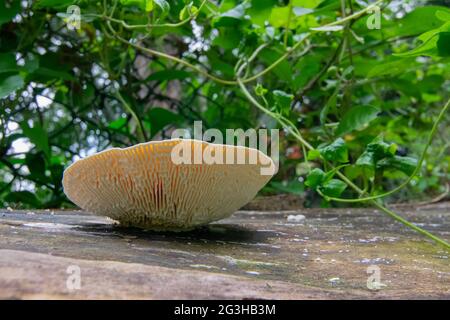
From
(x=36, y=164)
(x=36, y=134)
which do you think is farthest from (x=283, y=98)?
(x=36, y=164)

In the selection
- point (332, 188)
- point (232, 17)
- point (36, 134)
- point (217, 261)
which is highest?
point (232, 17)

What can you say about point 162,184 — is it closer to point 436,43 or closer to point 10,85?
point 436,43

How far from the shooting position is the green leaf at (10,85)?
1.53 m

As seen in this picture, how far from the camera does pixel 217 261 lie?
81cm

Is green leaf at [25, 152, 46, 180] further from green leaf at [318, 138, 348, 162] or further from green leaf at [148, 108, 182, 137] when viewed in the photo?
green leaf at [318, 138, 348, 162]

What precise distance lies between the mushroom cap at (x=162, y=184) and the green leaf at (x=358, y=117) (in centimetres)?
61

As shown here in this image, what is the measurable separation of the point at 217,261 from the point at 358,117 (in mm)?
938

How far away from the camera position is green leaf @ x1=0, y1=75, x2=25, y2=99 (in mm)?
Result: 1531

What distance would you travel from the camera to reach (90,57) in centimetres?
231

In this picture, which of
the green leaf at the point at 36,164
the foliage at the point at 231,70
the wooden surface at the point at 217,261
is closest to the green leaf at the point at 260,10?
the foliage at the point at 231,70

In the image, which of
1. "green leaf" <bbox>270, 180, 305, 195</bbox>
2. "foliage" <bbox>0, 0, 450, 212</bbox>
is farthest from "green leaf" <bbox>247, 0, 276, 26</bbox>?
"green leaf" <bbox>270, 180, 305, 195</bbox>
